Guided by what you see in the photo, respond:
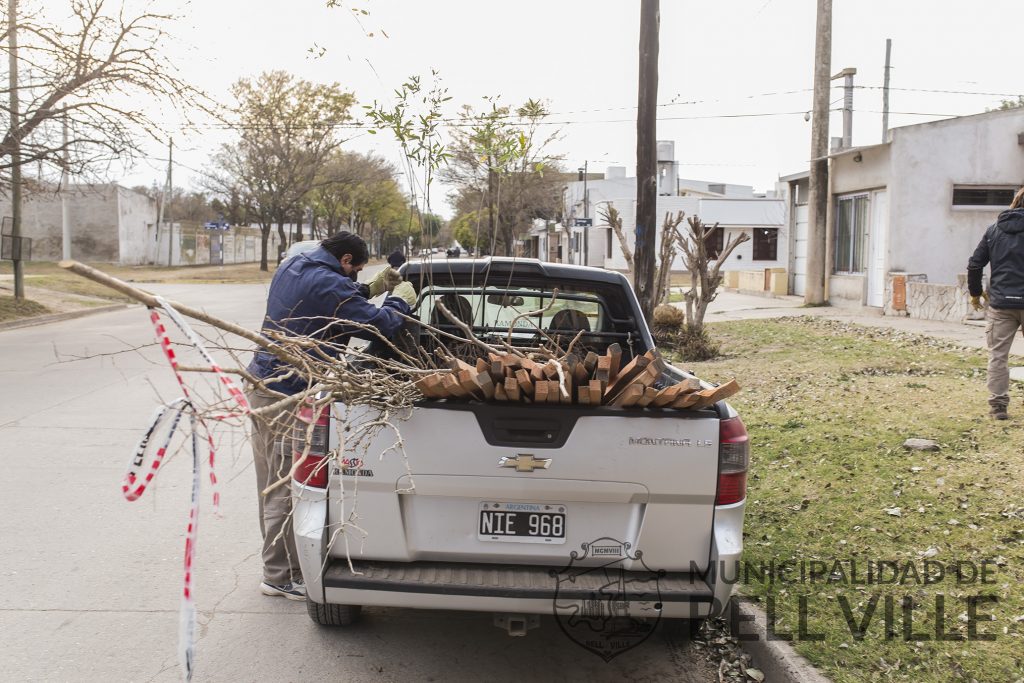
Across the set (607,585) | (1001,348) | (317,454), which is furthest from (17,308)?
(607,585)

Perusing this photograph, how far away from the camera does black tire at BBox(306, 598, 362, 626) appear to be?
430cm

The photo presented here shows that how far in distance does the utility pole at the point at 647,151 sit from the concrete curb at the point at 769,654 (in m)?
6.79

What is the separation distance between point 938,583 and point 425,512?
8.82 feet

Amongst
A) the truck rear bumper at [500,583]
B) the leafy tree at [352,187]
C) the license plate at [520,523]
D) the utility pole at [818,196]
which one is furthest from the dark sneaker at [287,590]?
the leafy tree at [352,187]

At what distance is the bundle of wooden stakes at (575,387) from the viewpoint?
359 cm

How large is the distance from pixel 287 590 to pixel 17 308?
20222mm

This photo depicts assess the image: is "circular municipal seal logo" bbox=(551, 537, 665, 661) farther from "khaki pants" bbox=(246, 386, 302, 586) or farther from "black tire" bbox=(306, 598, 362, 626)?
"khaki pants" bbox=(246, 386, 302, 586)

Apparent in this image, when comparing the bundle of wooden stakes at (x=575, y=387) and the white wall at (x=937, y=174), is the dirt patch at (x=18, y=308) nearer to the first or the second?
the white wall at (x=937, y=174)

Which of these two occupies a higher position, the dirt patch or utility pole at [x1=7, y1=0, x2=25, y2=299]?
utility pole at [x1=7, y1=0, x2=25, y2=299]

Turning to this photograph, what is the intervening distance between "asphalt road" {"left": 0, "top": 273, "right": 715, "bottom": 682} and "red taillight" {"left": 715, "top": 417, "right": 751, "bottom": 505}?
93 cm

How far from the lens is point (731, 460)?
3727 millimetres

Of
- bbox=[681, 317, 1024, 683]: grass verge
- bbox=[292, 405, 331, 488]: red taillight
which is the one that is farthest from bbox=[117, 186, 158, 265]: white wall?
bbox=[292, 405, 331, 488]: red taillight

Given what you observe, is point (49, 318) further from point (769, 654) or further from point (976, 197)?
point (769, 654)

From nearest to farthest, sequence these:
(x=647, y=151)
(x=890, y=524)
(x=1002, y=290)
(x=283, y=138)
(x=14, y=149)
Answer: (x=890, y=524)
(x=1002, y=290)
(x=647, y=151)
(x=14, y=149)
(x=283, y=138)
